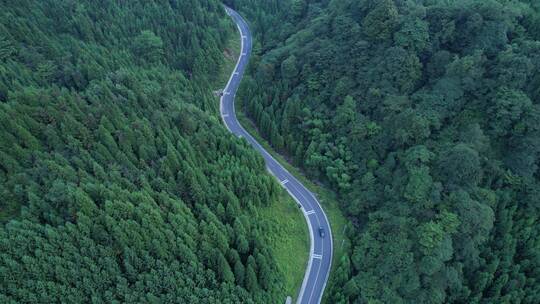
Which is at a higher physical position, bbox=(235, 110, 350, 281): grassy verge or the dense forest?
the dense forest

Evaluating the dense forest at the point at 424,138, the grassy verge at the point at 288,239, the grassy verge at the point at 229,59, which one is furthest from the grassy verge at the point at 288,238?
the grassy verge at the point at 229,59

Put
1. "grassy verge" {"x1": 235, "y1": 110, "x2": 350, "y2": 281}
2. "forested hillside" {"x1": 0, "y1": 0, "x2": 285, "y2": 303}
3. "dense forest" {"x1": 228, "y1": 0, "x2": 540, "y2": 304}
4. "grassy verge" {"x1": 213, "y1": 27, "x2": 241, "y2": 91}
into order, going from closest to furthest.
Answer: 1. "forested hillside" {"x1": 0, "y1": 0, "x2": 285, "y2": 303}
2. "dense forest" {"x1": 228, "y1": 0, "x2": 540, "y2": 304}
3. "grassy verge" {"x1": 235, "y1": 110, "x2": 350, "y2": 281}
4. "grassy verge" {"x1": 213, "y1": 27, "x2": 241, "y2": 91}

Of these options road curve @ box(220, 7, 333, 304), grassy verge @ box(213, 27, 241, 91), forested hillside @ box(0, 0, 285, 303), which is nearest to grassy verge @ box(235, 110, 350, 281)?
road curve @ box(220, 7, 333, 304)

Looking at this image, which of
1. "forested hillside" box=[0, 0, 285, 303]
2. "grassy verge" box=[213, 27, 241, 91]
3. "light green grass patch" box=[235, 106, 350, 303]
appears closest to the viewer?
"forested hillside" box=[0, 0, 285, 303]

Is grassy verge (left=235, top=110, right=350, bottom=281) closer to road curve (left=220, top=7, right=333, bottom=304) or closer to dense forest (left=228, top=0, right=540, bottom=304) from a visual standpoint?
road curve (left=220, top=7, right=333, bottom=304)

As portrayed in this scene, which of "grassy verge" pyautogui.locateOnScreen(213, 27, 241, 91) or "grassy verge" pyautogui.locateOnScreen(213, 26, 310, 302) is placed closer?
"grassy verge" pyautogui.locateOnScreen(213, 26, 310, 302)

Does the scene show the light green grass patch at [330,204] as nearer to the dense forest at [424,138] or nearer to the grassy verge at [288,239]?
the dense forest at [424,138]
